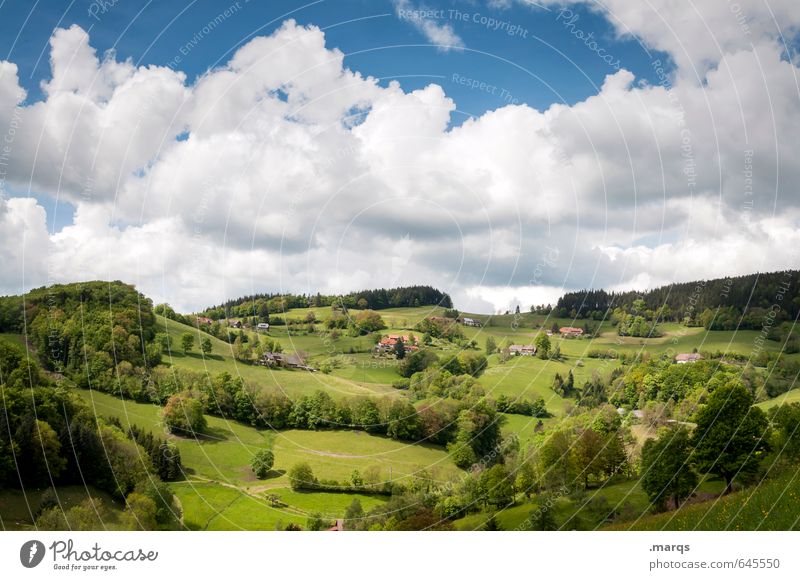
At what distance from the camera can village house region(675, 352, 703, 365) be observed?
152 feet

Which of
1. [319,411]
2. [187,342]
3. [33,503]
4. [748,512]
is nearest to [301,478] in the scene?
[319,411]

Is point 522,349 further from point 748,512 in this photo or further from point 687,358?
point 748,512

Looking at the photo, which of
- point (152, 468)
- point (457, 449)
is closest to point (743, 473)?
point (457, 449)

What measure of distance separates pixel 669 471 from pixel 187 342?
3527 cm

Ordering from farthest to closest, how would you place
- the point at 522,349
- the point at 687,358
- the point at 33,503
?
the point at 522,349, the point at 687,358, the point at 33,503

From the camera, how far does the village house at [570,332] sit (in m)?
55.0

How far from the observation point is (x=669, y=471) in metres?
27.6

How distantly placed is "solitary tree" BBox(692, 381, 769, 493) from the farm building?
21.4m

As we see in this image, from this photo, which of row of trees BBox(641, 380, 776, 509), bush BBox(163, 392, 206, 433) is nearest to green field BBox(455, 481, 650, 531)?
row of trees BBox(641, 380, 776, 509)

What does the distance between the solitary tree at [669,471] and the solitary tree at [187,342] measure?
33.7 m

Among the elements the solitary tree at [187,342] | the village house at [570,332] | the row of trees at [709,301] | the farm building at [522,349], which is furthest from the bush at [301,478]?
the row of trees at [709,301]

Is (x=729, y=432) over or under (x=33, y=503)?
over
